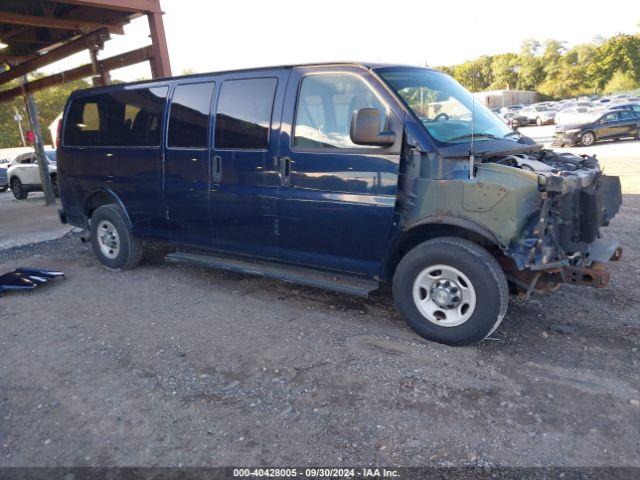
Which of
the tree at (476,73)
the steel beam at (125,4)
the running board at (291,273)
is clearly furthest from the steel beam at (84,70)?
the tree at (476,73)

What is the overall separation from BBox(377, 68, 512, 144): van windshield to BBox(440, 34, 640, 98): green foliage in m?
72.1

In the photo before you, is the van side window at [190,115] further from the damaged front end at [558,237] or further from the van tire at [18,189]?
the van tire at [18,189]

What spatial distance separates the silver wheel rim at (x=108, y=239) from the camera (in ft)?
20.2

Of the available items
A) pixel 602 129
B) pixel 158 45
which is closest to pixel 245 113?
pixel 158 45

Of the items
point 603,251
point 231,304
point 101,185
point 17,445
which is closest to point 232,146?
point 231,304

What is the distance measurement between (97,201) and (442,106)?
443cm

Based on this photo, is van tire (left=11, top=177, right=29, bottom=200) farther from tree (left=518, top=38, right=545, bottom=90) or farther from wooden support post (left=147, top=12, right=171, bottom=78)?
tree (left=518, top=38, right=545, bottom=90)

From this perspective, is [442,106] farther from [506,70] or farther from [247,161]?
[506,70]

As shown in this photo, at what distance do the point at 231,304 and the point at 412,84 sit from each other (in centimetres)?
267

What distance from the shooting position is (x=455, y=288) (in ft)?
12.4

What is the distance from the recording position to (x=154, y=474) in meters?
2.60

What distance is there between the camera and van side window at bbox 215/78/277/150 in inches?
178

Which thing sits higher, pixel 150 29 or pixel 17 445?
pixel 150 29

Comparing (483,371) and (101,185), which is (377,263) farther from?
(101,185)
